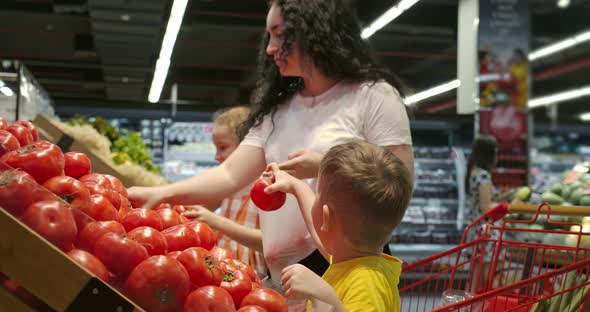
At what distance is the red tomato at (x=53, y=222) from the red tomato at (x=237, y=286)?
37 centimetres

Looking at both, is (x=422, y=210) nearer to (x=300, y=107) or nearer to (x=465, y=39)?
(x=465, y=39)

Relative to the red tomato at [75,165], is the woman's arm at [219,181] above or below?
below

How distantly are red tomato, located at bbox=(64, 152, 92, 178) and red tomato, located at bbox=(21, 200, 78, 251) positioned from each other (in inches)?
21.0

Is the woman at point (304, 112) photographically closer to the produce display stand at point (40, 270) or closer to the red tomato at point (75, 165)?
the red tomato at point (75, 165)

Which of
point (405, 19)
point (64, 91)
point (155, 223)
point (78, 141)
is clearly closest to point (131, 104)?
point (78, 141)

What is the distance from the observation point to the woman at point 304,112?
6.99 feet

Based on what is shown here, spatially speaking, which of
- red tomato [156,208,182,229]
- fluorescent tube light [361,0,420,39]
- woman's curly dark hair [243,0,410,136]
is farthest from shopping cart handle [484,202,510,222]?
fluorescent tube light [361,0,420,39]

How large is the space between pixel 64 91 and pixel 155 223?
20.9m

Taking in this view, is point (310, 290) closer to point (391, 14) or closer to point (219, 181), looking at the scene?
point (219, 181)

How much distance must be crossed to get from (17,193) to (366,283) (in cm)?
77

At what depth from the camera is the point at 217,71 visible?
19.2 m

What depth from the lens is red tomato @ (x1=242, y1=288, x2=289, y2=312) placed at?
123 cm

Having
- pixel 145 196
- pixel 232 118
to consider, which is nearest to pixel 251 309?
pixel 145 196

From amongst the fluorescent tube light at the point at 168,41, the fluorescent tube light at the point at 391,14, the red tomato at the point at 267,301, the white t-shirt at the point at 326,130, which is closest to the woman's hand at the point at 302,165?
the white t-shirt at the point at 326,130
